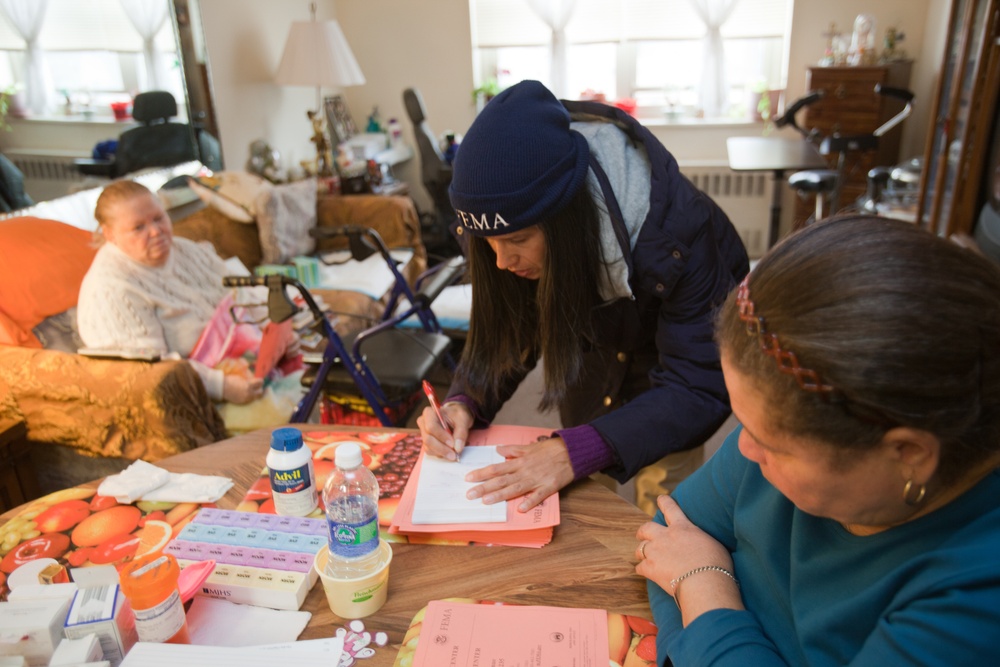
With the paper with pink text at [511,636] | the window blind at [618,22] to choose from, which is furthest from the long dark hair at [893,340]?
the window blind at [618,22]

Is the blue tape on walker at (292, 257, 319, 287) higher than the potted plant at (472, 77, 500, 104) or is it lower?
lower

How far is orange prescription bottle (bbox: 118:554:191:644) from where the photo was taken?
84 cm

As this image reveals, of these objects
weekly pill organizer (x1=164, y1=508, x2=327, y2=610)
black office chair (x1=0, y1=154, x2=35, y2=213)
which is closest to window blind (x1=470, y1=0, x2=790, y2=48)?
black office chair (x1=0, y1=154, x2=35, y2=213)

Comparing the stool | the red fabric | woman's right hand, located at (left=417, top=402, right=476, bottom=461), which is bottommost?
the red fabric

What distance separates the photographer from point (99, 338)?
2.27 m

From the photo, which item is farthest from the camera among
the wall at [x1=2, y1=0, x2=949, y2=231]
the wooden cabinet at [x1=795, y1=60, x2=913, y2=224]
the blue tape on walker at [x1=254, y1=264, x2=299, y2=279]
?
the wooden cabinet at [x1=795, y1=60, x2=913, y2=224]

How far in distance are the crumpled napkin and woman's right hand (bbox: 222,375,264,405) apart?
115 centimetres

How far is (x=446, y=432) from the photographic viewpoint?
128 centimetres

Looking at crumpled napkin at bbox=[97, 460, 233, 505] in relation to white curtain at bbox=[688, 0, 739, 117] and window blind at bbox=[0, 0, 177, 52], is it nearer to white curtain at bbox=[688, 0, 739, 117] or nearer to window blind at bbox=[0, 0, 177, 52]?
window blind at bbox=[0, 0, 177, 52]

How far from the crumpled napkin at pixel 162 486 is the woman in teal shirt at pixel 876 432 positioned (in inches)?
32.3

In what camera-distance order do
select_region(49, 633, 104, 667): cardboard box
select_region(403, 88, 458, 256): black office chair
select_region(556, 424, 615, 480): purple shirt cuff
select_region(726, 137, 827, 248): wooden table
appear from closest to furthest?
1. select_region(49, 633, 104, 667): cardboard box
2. select_region(556, 424, 615, 480): purple shirt cuff
3. select_region(726, 137, 827, 248): wooden table
4. select_region(403, 88, 458, 256): black office chair

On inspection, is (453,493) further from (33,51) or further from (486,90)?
(486,90)

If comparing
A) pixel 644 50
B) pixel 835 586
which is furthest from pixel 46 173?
pixel 644 50

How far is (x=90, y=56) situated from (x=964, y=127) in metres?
3.55
